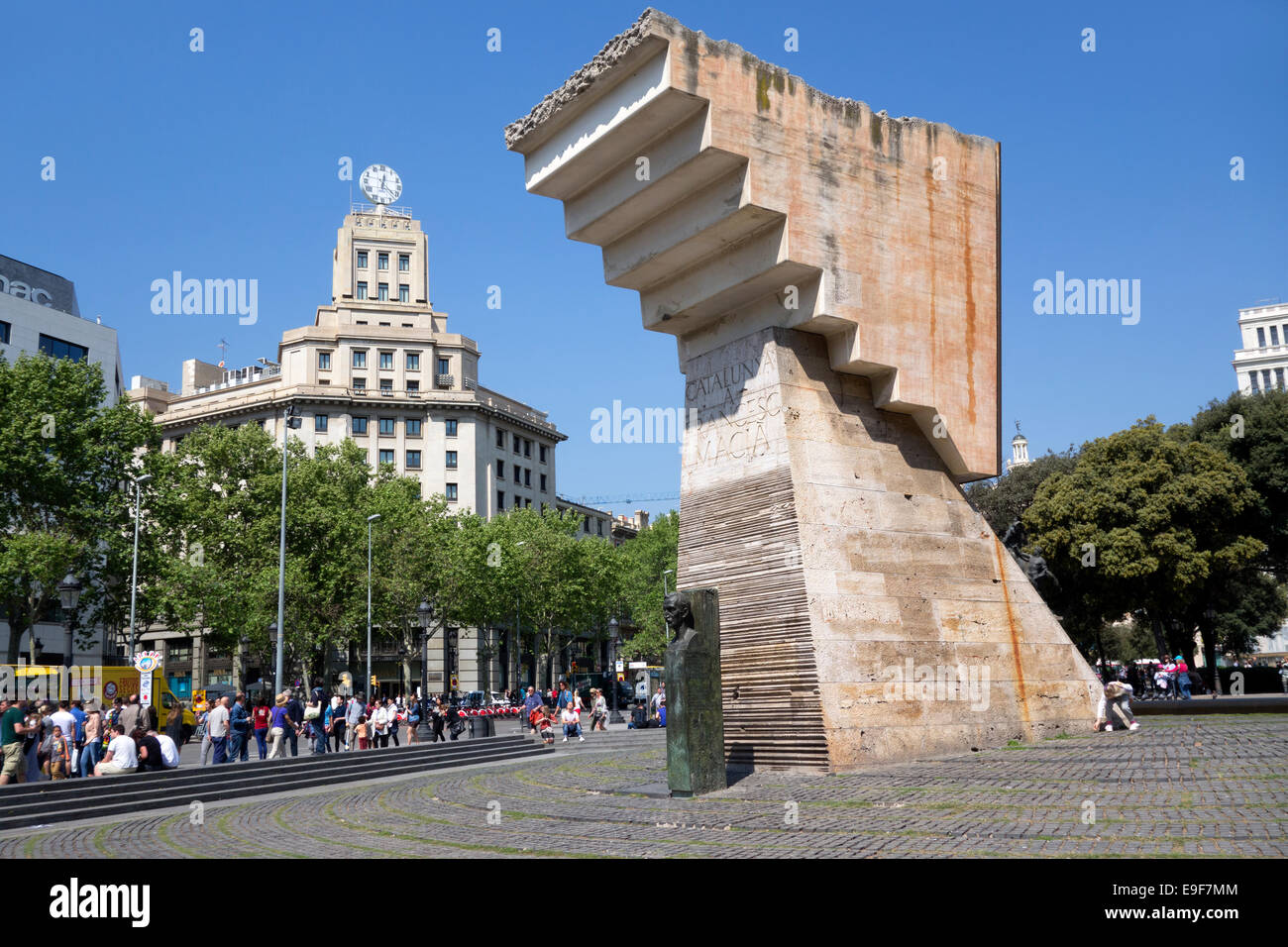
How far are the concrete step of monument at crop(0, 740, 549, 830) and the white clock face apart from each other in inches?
2631

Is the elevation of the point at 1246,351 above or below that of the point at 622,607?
above

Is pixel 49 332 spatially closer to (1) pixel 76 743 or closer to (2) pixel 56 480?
(2) pixel 56 480

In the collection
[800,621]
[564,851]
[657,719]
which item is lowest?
[657,719]

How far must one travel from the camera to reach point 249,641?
5431 cm

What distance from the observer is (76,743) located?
2030 cm

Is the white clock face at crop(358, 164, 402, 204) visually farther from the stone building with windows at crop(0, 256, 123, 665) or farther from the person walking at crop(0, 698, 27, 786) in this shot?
the person walking at crop(0, 698, 27, 786)

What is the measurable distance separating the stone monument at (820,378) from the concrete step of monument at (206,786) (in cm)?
938

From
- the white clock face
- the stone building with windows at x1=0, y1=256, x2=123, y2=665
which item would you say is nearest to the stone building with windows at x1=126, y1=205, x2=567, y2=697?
the white clock face

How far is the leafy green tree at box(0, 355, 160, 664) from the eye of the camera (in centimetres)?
4003

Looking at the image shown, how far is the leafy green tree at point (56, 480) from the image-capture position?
40.0 meters

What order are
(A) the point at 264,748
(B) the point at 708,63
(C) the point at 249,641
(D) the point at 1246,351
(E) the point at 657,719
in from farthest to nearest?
(D) the point at 1246,351, (C) the point at 249,641, (E) the point at 657,719, (A) the point at 264,748, (B) the point at 708,63
